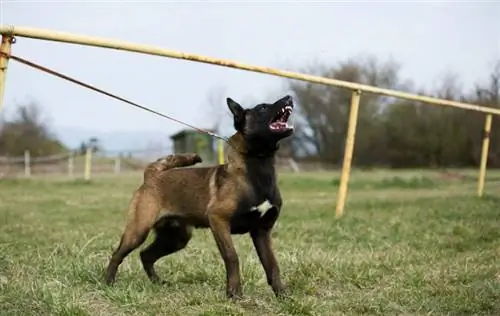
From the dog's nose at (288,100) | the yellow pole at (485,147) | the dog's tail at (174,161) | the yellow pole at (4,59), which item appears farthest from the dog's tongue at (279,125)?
the yellow pole at (485,147)

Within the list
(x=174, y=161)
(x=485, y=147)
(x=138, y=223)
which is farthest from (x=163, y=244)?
(x=485, y=147)

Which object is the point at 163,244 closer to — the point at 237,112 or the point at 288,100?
the point at 237,112

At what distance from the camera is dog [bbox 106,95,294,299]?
489cm

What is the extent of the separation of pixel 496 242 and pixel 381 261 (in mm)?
1893

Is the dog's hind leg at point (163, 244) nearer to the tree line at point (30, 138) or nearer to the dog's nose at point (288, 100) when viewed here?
the dog's nose at point (288, 100)

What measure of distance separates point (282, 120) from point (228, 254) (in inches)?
40.8

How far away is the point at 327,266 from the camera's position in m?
5.88

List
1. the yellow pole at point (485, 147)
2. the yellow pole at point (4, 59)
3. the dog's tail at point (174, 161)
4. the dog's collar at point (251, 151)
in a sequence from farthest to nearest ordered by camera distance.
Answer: the yellow pole at point (485, 147) < the dog's tail at point (174, 161) < the dog's collar at point (251, 151) < the yellow pole at point (4, 59)

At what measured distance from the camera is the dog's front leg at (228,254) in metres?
4.84

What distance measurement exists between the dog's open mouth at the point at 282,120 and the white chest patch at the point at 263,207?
53cm

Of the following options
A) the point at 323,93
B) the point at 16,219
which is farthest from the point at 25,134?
the point at 16,219

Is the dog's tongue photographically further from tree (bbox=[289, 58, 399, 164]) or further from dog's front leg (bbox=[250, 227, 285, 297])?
tree (bbox=[289, 58, 399, 164])

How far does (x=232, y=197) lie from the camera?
4898mm

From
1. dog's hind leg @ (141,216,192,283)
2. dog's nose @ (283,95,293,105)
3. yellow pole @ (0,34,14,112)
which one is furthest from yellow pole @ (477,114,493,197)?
yellow pole @ (0,34,14,112)
